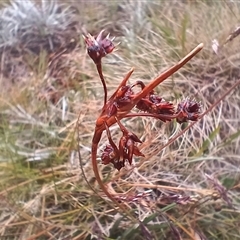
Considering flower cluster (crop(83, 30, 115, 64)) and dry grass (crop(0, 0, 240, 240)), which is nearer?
flower cluster (crop(83, 30, 115, 64))

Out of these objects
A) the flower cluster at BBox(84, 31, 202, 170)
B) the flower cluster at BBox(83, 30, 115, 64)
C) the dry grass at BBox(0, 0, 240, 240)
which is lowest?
the dry grass at BBox(0, 0, 240, 240)

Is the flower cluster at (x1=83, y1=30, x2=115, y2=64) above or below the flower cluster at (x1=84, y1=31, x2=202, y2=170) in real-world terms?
above

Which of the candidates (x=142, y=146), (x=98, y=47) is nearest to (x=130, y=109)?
(x=98, y=47)

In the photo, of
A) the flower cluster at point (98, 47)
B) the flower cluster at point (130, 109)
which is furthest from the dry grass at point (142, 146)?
the flower cluster at point (98, 47)

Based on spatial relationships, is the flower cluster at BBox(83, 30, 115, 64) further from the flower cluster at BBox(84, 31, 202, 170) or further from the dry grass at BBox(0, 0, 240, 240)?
the dry grass at BBox(0, 0, 240, 240)

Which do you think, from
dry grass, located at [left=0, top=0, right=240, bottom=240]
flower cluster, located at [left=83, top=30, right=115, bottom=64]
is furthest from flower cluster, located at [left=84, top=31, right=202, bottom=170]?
dry grass, located at [left=0, top=0, right=240, bottom=240]

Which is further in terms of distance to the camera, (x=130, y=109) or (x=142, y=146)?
(x=142, y=146)

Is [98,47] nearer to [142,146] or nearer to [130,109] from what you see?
[130,109]

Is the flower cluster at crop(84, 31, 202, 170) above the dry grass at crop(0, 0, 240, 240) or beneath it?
above

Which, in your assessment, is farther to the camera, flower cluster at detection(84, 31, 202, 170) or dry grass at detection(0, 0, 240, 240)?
dry grass at detection(0, 0, 240, 240)

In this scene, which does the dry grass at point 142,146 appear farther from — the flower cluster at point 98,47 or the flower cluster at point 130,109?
the flower cluster at point 98,47
